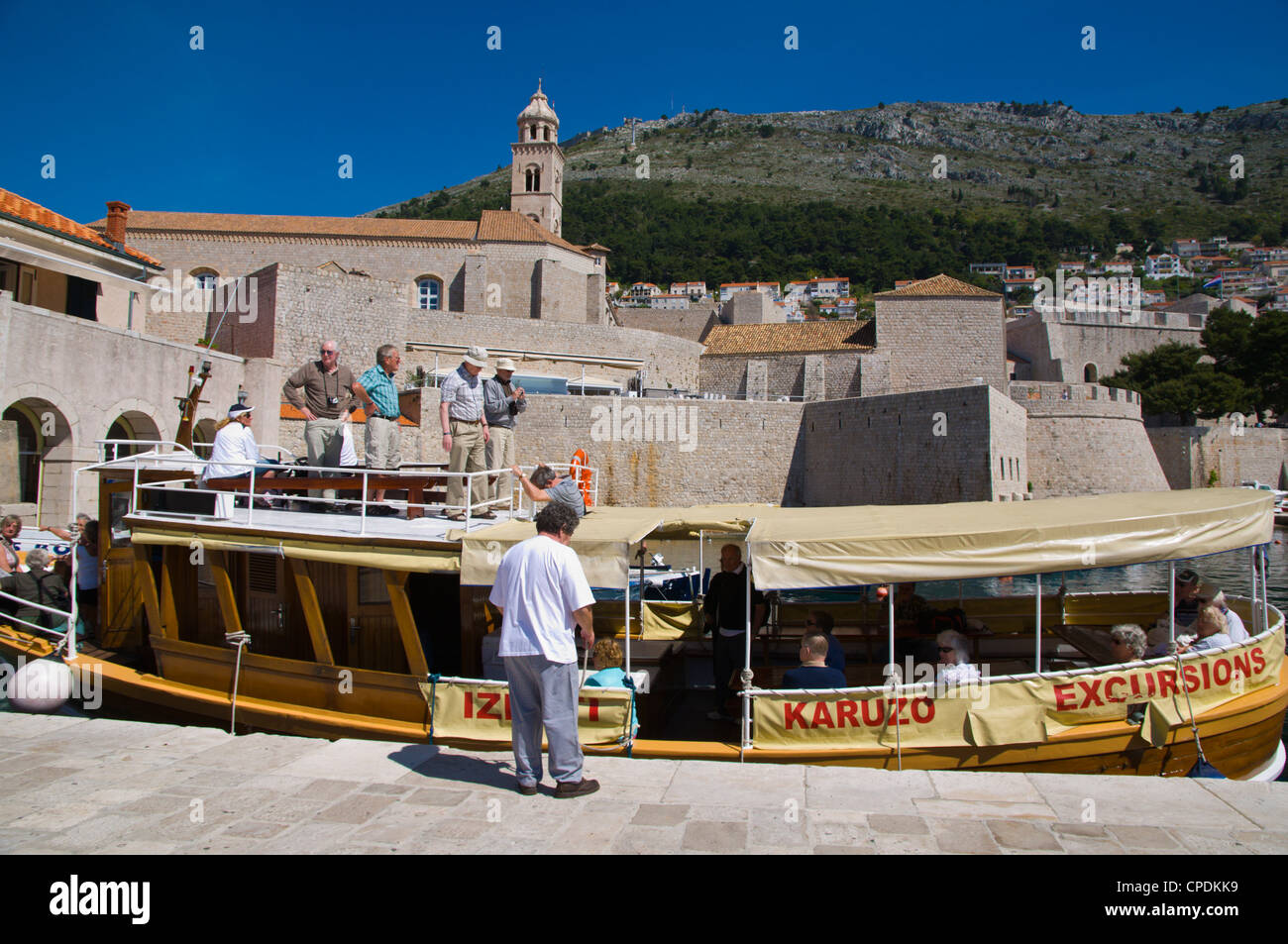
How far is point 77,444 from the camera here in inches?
550

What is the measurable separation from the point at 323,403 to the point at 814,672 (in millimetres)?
5334

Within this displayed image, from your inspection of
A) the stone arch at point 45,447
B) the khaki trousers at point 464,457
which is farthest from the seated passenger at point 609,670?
the stone arch at point 45,447

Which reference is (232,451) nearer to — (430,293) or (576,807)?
(576,807)

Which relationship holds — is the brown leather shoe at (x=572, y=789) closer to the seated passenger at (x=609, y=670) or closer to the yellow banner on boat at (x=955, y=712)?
the seated passenger at (x=609, y=670)

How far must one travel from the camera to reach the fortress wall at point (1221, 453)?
36.3m

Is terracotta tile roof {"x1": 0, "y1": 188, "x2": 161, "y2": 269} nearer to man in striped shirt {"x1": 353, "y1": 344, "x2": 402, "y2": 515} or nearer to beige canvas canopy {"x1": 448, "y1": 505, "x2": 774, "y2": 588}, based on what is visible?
man in striped shirt {"x1": 353, "y1": 344, "x2": 402, "y2": 515}

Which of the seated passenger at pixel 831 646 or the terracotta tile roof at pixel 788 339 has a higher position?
the terracotta tile roof at pixel 788 339

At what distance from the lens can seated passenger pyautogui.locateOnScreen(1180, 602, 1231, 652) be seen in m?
6.20

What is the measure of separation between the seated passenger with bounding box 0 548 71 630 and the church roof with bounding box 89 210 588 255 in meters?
39.0

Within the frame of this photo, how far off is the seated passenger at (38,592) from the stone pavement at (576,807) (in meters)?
4.16

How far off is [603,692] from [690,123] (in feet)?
587

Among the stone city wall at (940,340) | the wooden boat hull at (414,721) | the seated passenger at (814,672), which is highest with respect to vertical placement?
the stone city wall at (940,340)

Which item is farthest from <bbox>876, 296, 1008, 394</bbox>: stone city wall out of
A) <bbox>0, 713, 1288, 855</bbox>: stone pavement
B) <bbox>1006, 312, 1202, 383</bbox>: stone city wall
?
<bbox>0, 713, 1288, 855</bbox>: stone pavement
